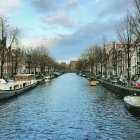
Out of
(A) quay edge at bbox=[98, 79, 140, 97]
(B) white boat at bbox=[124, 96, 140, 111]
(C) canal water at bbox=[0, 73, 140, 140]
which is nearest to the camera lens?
(C) canal water at bbox=[0, 73, 140, 140]

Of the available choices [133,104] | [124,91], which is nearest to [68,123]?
[133,104]

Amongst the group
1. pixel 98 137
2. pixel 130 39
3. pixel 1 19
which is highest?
pixel 1 19

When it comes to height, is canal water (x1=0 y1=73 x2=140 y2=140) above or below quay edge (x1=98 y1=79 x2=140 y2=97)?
below

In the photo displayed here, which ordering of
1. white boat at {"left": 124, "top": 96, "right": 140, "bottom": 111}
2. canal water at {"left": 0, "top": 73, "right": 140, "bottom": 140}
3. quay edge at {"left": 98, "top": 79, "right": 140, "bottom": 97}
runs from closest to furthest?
canal water at {"left": 0, "top": 73, "right": 140, "bottom": 140}, white boat at {"left": 124, "top": 96, "right": 140, "bottom": 111}, quay edge at {"left": 98, "top": 79, "right": 140, "bottom": 97}

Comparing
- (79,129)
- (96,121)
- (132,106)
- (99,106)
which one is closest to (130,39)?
(99,106)

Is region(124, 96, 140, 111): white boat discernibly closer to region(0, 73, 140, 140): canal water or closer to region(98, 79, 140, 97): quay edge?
region(0, 73, 140, 140): canal water

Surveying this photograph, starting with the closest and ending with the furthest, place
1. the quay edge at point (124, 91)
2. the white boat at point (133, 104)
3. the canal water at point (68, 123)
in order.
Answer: the canal water at point (68, 123) < the white boat at point (133, 104) < the quay edge at point (124, 91)

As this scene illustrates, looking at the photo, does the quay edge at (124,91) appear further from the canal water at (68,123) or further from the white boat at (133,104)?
the white boat at (133,104)

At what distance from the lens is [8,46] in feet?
326

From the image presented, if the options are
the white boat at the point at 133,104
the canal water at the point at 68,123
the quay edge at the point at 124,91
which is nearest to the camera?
the canal water at the point at 68,123

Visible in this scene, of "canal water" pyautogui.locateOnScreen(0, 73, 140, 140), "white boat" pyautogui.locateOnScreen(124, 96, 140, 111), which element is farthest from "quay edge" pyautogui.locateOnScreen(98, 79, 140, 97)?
"white boat" pyautogui.locateOnScreen(124, 96, 140, 111)

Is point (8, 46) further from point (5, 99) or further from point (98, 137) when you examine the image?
point (98, 137)

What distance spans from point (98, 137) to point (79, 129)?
3571 millimetres

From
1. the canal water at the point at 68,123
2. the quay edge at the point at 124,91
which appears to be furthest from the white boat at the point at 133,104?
the quay edge at the point at 124,91
